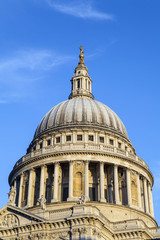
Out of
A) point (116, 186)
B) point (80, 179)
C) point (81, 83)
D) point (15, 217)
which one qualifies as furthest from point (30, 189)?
point (81, 83)

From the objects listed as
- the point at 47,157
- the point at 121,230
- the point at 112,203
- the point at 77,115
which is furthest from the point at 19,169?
the point at 121,230

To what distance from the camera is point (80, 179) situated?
56.4 metres

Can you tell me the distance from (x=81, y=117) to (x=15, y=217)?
22449 mm

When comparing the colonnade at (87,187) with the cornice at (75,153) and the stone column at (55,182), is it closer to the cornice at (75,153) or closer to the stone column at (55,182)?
the stone column at (55,182)

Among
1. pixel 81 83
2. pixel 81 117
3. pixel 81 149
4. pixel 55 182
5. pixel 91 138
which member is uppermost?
pixel 81 83

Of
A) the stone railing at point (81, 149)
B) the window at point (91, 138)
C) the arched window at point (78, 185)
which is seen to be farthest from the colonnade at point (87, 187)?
the window at point (91, 138)

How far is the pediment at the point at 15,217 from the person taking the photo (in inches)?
1741

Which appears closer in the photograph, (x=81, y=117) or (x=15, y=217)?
(x=15, y=217)

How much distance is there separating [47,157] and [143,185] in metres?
14.7

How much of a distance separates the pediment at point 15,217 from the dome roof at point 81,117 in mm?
19411

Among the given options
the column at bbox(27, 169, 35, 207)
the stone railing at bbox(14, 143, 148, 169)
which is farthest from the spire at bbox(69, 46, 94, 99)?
the column at bbox(27, 169, 35, 207)

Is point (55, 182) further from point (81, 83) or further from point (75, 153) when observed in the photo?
point (81, 83)

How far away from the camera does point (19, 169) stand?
62.1 meters

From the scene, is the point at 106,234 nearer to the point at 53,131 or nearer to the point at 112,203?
the point at 112,203
